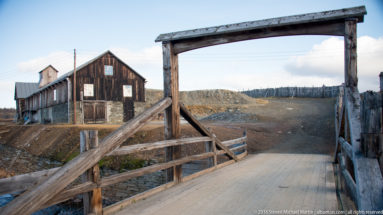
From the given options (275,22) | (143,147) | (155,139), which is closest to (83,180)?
(143,147)

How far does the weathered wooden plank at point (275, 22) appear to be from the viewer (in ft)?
15.3

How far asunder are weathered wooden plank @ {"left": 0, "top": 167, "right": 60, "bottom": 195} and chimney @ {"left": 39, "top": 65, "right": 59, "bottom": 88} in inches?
1710

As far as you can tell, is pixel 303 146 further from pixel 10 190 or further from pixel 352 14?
pixel 10 190

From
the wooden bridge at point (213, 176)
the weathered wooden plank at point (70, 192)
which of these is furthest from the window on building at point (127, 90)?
the weathered wooden plank at point (70, 192)

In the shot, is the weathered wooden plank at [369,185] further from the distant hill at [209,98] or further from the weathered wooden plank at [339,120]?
the distant hill at [209,98]

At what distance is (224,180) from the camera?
6141mm

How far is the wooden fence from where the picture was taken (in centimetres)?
4292

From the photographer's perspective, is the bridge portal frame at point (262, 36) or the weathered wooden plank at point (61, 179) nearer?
the weathered wooden plank at point (61, 179)

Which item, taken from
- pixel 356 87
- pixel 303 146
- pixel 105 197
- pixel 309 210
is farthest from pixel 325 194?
pixel 303 146

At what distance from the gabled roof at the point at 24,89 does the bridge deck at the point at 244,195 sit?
4681cm

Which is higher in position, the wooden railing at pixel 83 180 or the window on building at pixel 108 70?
the window on building at pixel 108 70

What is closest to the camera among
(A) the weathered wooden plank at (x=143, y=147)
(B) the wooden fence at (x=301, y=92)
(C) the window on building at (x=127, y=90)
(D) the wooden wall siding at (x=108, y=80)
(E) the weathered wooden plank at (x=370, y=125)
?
(E) the weathered wooden plank at (x=370, y=125)

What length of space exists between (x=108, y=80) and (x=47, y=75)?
18959 millimetres

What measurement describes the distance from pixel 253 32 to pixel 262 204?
319cm
